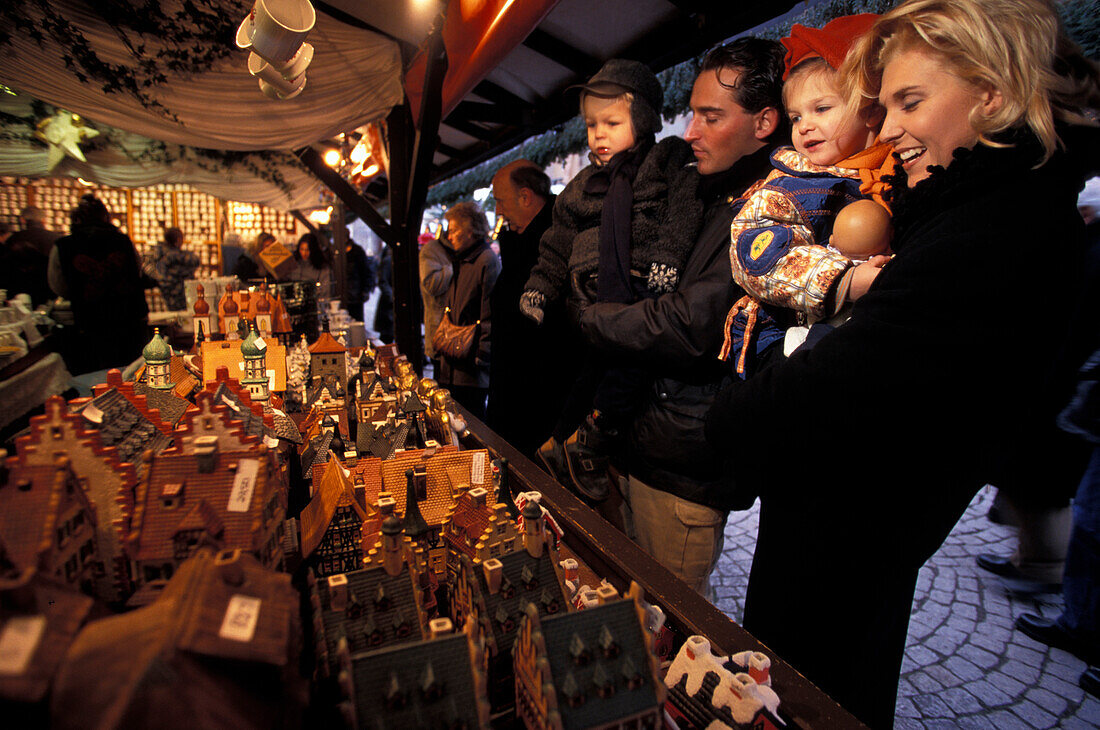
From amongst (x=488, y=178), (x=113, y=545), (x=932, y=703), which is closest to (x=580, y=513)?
(x=113, y=545)

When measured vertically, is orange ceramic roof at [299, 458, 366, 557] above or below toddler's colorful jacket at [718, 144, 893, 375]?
below

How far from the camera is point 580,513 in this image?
1541mm

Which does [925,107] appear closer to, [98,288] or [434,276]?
[434,276]

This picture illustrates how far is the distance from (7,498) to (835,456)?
1360 millimetres

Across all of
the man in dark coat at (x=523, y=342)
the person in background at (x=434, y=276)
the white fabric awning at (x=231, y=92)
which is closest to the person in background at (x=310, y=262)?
the person in background at (x=434, y=276)

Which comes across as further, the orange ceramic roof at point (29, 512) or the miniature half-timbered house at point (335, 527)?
the miniature half-timbered house at point (335, 527)

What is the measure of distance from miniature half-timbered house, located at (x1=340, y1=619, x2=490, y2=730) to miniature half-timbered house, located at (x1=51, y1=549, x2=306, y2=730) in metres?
0.07

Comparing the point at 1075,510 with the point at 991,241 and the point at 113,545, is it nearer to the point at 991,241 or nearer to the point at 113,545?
the point at 991,241

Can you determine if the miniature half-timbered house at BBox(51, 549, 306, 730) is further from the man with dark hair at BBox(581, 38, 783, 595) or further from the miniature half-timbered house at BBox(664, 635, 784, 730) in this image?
the man with dark hair at BBox(581, 38, 783, 595)

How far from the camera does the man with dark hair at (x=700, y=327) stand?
1.52m

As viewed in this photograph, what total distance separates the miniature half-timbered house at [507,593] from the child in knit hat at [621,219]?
0.87 meters

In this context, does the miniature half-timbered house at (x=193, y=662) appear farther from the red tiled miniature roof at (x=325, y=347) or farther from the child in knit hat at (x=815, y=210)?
the red tiled miniature roof at (x=325, y=347)

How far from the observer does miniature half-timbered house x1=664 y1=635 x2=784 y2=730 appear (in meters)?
0.82

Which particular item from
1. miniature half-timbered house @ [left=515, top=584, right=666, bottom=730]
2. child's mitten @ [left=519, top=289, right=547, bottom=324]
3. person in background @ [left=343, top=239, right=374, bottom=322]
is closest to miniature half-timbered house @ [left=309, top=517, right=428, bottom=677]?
miniature half-timbered house @ [left=515, top=584, right=666, bottom=730]
